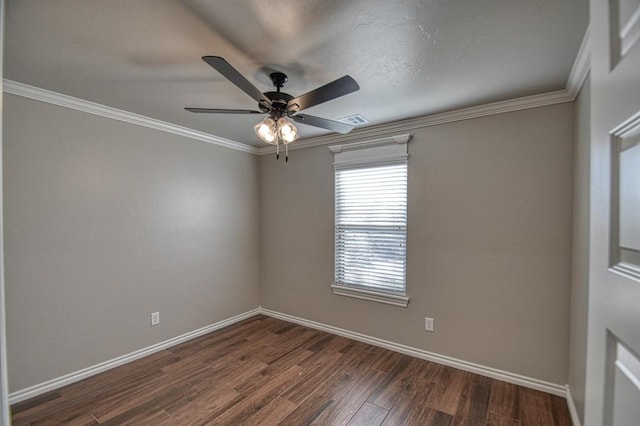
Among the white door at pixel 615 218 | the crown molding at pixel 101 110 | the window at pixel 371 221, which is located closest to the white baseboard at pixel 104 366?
the window at pixel 371 221

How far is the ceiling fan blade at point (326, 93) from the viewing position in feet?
5.05

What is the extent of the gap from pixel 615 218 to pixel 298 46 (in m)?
1.66

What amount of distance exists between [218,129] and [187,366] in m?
2.55

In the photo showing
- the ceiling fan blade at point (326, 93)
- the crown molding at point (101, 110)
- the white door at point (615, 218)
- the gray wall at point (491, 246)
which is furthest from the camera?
the gray wall at point (491, 246)

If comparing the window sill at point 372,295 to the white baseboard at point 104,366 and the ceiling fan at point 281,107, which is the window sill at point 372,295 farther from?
the ceiling fan at point 281,107

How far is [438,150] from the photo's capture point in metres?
2.79

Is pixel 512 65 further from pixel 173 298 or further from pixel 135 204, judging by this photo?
pixel 173 298

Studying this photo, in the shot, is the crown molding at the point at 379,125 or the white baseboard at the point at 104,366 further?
the white baseboard at the point at 104,366

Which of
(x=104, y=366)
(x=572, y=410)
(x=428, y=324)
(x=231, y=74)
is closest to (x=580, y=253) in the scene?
(x=572, y=410)

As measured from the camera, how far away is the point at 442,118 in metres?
2.74

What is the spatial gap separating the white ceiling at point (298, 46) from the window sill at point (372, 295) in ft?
6.54

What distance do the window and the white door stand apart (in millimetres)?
2205

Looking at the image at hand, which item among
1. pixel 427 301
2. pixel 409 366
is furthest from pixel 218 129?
pixel 409 366

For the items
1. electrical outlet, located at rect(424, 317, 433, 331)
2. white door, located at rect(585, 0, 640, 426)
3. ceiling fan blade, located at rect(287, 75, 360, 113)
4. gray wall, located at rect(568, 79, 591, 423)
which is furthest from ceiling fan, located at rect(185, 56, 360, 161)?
electrical outlet, located at rect(424, 317, 433, 331)
